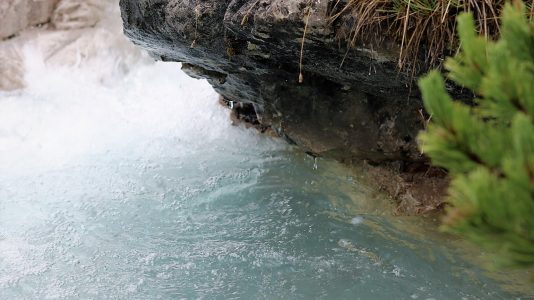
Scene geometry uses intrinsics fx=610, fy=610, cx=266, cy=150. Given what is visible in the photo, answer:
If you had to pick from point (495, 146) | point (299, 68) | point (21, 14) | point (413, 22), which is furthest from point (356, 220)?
point (21, 14)

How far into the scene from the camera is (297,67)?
3.89 meters

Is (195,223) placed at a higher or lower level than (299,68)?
lower

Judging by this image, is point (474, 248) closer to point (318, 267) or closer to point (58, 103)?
point (318, 267)

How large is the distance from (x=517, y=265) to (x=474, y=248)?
8.01 feet

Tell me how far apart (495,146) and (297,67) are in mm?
2527

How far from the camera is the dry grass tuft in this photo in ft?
9.84

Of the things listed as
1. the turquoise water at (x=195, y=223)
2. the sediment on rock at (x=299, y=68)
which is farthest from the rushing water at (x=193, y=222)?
the sediment on rock at (x=299, y=68)

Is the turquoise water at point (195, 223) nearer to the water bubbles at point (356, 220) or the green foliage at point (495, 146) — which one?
the water bubbles at point (356, 220)

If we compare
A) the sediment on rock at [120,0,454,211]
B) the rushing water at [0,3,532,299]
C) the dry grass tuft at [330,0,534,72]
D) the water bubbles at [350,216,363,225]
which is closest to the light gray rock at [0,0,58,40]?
the rushing water at [0,3,532,299]

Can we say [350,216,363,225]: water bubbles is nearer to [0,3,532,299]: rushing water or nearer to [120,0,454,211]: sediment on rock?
[0,3,532,299]: rushing water

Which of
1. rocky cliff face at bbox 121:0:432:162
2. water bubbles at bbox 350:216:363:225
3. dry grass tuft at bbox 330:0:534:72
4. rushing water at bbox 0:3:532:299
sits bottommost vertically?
rushing water at bbox 0:3:532:299

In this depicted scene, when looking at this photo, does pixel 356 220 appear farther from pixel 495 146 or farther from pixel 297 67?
pixel 495 146

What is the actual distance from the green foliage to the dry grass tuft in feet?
4.73

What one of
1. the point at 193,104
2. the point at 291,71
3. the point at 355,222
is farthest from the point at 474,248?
the point at 193,104
